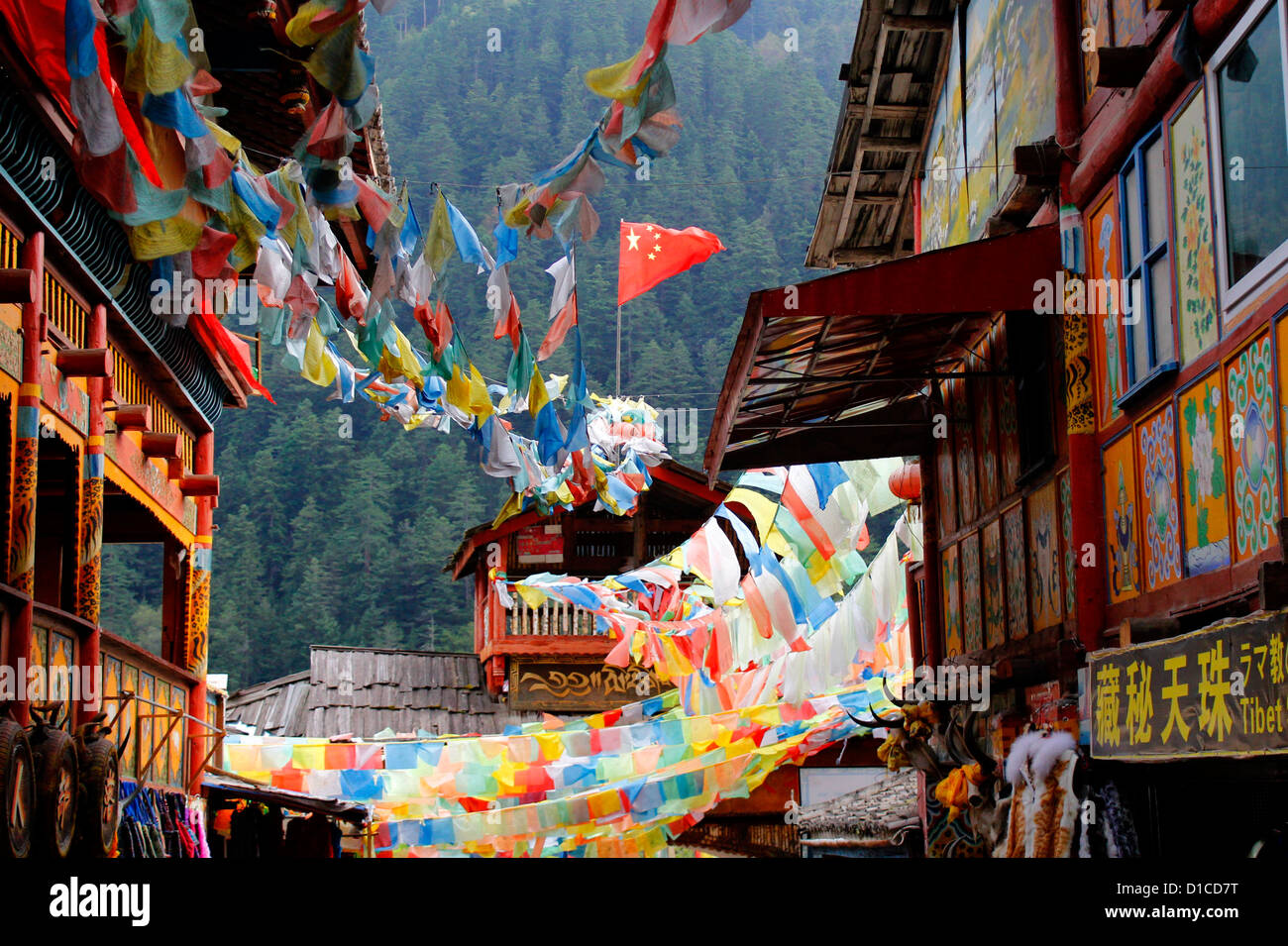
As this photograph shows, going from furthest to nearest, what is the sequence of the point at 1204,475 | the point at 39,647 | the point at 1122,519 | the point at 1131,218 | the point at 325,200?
the point at 1122,519
the point at 1131,218
the point at 39,647
the point at 325,200
the point at 1204,475

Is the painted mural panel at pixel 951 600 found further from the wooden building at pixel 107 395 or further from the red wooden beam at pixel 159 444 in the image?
the red wooden beam at pixel 159 444

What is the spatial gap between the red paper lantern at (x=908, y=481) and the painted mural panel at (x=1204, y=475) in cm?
722

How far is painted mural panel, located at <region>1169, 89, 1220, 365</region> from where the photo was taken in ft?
24.5

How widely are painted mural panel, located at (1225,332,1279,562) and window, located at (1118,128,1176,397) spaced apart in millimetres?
922

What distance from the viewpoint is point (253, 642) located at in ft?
186

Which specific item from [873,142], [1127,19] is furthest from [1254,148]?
[873,142]

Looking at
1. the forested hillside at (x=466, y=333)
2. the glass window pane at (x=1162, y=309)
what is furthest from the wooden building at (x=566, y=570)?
the forested hillside at (x=466, y=333)

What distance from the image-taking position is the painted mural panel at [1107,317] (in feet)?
29.1

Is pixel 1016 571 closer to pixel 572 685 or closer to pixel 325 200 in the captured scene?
pixel 325 200

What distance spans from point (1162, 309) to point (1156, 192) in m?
0.68

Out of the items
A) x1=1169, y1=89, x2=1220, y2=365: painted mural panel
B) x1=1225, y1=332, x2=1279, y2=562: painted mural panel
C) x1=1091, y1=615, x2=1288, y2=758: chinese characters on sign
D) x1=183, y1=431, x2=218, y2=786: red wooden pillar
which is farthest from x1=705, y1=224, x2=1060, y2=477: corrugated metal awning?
x1=183, y1=431, x2=218, y2=786: red wooden pillar

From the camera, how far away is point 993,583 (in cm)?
1238

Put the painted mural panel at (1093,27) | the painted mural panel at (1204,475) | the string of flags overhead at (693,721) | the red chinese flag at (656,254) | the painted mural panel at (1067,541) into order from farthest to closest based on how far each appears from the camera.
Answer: the string of flags overhead at (693,721)
the red chinese flag at (656,254)
the painted mural panel at (1067,541)
the painted mural panel at (1093,27)
the painted mural panel at (1204,475)
